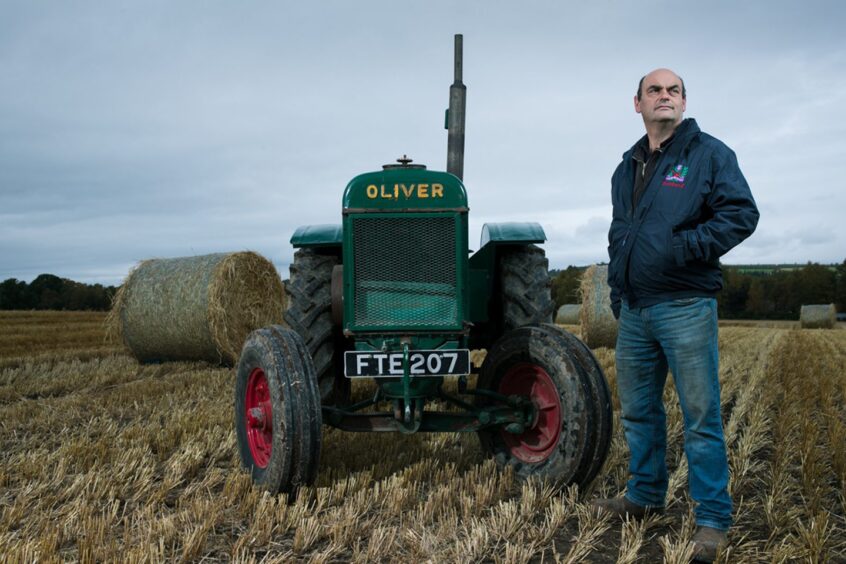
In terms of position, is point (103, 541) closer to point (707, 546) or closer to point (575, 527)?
point (575, 527)

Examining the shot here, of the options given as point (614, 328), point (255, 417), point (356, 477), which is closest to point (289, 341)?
point (255, 417)

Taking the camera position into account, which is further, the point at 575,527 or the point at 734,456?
the point at 734,456

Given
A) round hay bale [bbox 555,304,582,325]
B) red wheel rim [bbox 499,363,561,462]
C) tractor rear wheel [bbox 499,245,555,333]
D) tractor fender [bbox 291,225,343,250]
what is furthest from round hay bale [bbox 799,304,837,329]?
tractor fender [bbox 291,225,343,250]

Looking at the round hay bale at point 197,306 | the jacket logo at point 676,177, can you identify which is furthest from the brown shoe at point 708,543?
the round hay bale at point 197,306

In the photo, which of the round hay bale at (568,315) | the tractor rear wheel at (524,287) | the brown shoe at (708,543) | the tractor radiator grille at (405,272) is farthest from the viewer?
the round hay bale at (568,315)

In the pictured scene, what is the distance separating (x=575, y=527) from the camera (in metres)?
3.57

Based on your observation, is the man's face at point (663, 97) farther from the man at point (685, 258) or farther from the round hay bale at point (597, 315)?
the round hay bale at point (597, 315)

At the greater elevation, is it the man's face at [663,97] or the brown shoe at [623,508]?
the man's face at [663,97]

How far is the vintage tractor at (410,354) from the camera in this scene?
3900mm

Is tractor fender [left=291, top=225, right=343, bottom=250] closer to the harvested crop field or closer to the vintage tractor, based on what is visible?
the vintage tractor

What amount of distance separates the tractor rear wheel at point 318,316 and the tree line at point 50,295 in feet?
91.3

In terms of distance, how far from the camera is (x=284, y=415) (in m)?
3.76

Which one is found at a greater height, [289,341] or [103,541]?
[289,341]

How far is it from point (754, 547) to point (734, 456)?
1.41 metres
